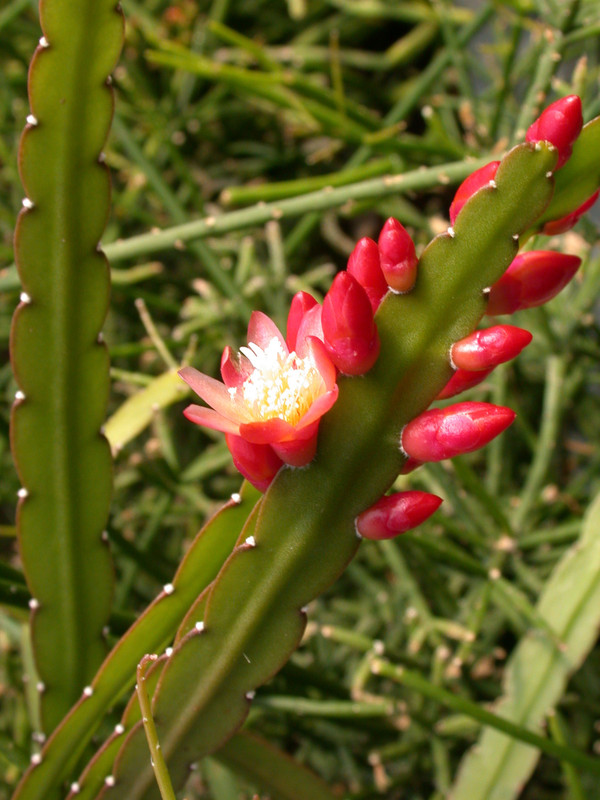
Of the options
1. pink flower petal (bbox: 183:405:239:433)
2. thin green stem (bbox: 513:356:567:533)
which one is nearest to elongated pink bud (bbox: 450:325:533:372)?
pink flower petal (bbox: 183:405:239:433)

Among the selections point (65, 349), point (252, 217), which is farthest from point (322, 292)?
point (65, 349)

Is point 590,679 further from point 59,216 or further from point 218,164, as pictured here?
point 218,164

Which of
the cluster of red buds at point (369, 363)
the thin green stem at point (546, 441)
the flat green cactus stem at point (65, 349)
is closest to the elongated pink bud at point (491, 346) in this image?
the cluster of red buds at point (369, 363)

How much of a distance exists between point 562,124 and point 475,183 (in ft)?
0.16

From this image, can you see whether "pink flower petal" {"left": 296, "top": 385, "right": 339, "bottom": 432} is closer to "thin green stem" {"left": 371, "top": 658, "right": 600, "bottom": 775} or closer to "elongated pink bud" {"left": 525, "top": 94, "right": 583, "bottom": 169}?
"elongated pink bud" {"left": 525, "top": 94, "right": 583, "bottom": 169}

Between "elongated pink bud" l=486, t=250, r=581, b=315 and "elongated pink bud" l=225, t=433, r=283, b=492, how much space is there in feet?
0.39

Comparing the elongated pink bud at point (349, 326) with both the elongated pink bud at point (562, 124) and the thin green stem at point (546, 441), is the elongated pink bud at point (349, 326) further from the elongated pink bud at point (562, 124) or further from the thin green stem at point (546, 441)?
the thin green stem at point (546, 441)

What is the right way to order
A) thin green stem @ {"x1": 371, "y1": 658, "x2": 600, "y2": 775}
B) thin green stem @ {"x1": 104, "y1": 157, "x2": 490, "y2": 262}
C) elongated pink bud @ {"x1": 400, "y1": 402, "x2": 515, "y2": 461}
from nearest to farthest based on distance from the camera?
1. elongated pink bud @ {"x1": 400, "y1": 402, "x2": 515, "y2": 461}
2. thin green stem @ {"x1": 371, "y1": 658, "x2": 600, "y2": 775}
3. thin green stem @ {"x1": 104, "y1": 157, "x2": 490, "y2": 262}

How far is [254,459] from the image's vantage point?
1.08 feet

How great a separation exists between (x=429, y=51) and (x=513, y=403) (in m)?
0.72

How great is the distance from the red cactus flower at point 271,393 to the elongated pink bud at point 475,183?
9 cm

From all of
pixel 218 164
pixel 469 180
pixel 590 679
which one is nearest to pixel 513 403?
pixel 590 679

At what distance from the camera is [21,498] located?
444 millimetres

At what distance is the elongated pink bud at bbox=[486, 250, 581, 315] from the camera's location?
0.34 meters
